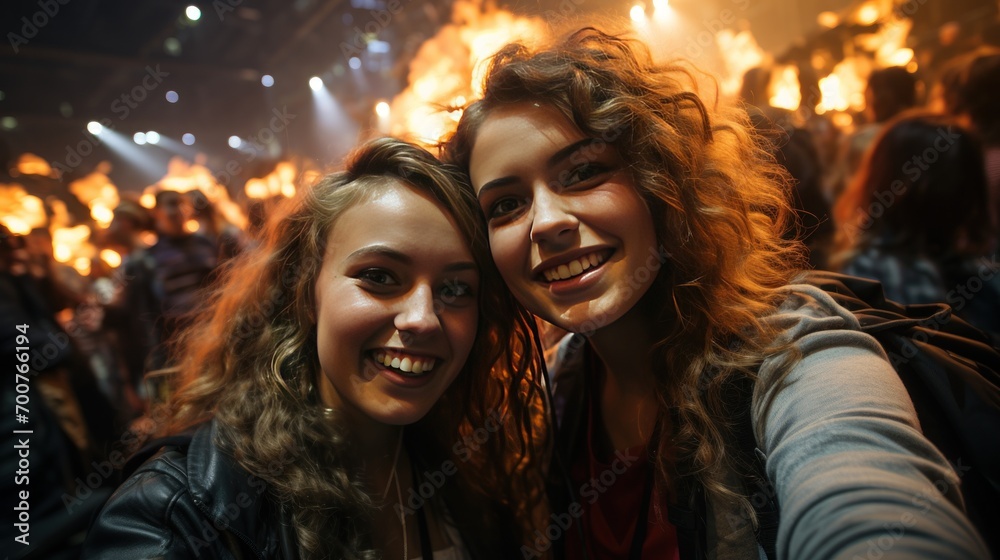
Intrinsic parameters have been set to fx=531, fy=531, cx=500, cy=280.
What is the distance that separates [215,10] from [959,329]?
1197 centimetres

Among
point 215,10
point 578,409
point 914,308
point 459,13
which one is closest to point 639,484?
point 578,409

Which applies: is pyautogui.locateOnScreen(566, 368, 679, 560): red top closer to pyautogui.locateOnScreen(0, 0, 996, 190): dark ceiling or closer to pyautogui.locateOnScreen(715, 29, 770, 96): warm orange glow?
pyautogui.locateOnScreen(0, 0, 996, 190): dark ceiling

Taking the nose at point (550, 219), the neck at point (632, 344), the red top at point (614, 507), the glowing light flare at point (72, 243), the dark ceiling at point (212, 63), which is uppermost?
the dark ceiling at point (212, 63)

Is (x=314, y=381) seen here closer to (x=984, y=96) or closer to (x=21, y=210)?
(x=984, y=96)

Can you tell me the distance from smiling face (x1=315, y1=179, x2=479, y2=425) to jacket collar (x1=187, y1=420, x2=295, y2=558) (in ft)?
1.17

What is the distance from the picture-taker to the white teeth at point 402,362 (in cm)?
162

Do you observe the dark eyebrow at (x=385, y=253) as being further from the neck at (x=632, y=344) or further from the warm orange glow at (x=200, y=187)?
the warm orange glow at (x=200, y=187)

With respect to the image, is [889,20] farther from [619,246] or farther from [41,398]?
[41,398]

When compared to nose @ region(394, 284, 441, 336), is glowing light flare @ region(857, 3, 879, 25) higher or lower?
higher

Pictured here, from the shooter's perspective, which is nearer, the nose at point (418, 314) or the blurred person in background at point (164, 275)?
the nose at point (418, 314)

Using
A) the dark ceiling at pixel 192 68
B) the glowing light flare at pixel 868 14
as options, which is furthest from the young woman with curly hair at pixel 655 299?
the glowing light flare at pixel 868 14

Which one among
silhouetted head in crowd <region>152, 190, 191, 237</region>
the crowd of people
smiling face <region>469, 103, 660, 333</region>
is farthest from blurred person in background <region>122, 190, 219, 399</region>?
smiling face <region>469, 103, 660, 333</region>

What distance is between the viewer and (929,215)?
98.0 inches

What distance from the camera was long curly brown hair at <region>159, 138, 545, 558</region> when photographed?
1.57 m
